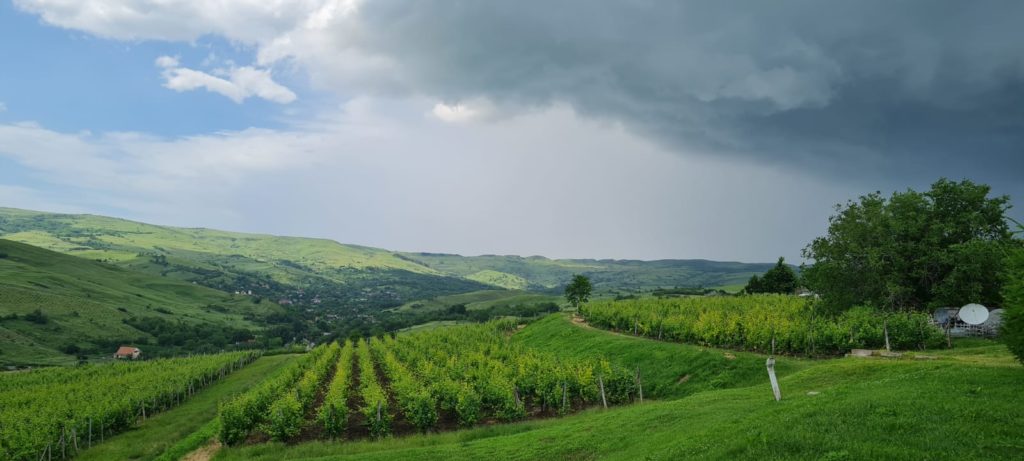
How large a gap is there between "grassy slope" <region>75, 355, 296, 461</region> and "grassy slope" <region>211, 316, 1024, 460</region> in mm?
11744

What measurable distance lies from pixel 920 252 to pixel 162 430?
217 ft

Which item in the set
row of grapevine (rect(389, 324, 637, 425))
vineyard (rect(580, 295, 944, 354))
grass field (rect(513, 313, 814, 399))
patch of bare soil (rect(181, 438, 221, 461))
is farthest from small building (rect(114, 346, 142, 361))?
vineyard (rect(580, 295, 944, 354))

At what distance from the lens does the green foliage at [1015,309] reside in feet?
53.4

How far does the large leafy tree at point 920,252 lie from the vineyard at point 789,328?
3.48 metres

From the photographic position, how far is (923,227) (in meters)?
44.4

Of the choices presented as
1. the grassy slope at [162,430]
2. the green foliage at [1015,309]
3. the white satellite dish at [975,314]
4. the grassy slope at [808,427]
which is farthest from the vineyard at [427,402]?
the green foliage at [1015,309]

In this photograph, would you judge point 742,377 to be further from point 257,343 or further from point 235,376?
point 257,343

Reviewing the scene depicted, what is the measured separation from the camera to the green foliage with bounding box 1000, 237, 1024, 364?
16.3m

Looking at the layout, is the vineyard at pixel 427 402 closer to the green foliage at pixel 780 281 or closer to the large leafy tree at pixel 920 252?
the large leafy tree at pixel 920 252

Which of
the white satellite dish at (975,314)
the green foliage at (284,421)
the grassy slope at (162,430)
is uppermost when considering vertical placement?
the white satellite dish at (975,314)

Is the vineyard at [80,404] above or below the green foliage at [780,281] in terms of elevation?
below

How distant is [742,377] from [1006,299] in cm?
2056

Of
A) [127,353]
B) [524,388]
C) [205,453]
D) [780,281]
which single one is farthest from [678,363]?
[127,353]

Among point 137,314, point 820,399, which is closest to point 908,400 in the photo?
point 820,399
